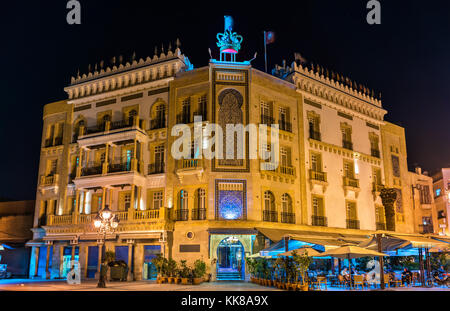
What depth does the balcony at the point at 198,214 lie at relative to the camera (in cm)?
2752

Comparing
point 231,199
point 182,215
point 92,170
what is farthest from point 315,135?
point 92,170

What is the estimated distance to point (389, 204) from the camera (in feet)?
111

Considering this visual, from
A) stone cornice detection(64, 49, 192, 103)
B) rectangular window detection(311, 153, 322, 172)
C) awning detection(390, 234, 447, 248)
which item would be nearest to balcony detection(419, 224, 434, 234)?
rectangular window detection(311, 153, 322, 172)

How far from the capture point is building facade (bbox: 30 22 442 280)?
2762 centimetres

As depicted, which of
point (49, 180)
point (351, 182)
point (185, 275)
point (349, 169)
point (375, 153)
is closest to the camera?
point (185, 275)

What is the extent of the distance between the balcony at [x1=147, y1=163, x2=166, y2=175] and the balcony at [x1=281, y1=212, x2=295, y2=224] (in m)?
8.58

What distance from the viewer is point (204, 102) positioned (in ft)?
96.5

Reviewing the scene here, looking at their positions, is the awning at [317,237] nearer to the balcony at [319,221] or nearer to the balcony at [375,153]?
the balcony at [319,221]

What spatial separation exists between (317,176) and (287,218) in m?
4.04

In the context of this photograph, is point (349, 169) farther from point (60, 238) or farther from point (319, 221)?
point (60, 238)

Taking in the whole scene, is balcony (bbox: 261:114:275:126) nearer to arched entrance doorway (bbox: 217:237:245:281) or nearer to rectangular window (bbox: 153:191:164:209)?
arched entrance doorway (bbox: 217:237:245:281)

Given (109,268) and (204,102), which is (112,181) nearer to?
(109,268)

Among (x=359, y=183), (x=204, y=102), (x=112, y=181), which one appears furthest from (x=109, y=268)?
(x=359, y=183)
